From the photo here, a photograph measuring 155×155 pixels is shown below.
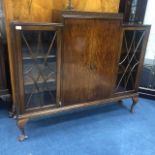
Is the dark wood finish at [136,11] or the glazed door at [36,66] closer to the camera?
the glazed door at [36,66]

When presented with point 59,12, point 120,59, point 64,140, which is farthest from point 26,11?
point 64,140

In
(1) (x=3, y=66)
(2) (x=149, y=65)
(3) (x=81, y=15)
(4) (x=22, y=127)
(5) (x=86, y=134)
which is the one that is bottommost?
(5) (x=86, y=134)

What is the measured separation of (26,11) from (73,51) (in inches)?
24.6

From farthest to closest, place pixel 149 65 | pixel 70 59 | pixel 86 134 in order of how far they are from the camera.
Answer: pixel 149 65 → pixel 86 134 → pixel 70 59

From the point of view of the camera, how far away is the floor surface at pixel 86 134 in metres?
1.74

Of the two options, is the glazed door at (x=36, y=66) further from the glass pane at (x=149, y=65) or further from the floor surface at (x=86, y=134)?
the glass pane at (x=149, y=65)

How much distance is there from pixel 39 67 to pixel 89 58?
1.66 ft

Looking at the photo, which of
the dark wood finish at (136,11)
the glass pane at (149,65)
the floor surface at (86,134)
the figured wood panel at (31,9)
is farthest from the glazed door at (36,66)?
the glass pane at (149,65)

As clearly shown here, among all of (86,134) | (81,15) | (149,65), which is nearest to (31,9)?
(81,15)

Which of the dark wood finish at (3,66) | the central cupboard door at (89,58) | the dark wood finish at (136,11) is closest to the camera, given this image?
the central cupboard door at (89,58)

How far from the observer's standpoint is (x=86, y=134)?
1.95 m

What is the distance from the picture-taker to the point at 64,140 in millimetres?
1851

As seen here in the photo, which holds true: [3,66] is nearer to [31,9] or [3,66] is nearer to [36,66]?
[36,66]

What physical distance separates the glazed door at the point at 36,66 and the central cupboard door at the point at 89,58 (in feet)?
0.32
